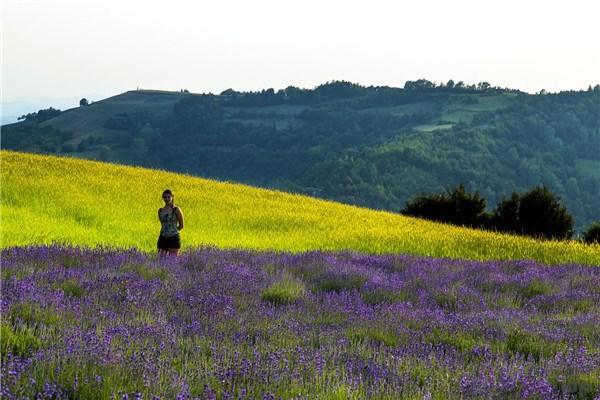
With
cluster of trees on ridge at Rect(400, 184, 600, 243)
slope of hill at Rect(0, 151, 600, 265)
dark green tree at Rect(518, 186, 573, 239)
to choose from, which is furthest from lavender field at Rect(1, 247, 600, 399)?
dark green tree at Rect(518, 186, 573, 239)

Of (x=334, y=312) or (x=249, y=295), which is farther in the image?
(x=249, y=295)

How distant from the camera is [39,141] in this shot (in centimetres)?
16100

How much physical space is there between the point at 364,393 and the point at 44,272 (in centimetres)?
463

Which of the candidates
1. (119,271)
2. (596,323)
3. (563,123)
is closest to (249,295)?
(119,271)

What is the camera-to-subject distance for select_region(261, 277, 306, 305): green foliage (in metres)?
7.16

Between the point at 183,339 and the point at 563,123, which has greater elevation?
the point at 563,123

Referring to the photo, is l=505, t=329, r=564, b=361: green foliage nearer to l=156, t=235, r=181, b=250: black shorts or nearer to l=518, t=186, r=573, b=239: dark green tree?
l=156, t=235, r=181, b=250: black shorts

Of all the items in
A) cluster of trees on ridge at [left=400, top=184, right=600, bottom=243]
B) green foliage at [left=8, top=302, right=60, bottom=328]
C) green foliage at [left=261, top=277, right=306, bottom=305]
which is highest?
green foliage at [left=8, top=302, right=60, bottom=328]

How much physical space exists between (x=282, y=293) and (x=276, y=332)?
206 cm

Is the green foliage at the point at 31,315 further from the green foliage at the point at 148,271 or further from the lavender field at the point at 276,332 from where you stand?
the green foliage at the point at 148,271

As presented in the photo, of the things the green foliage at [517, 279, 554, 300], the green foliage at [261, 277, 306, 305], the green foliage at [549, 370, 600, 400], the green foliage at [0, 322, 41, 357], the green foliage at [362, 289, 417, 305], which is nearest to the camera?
the green foliage at [0, 322, 41, 357]

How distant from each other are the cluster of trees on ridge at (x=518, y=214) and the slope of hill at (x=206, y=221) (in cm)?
757

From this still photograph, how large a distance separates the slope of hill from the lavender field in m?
4.59

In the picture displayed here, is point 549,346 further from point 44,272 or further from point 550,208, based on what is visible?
point 550,208
